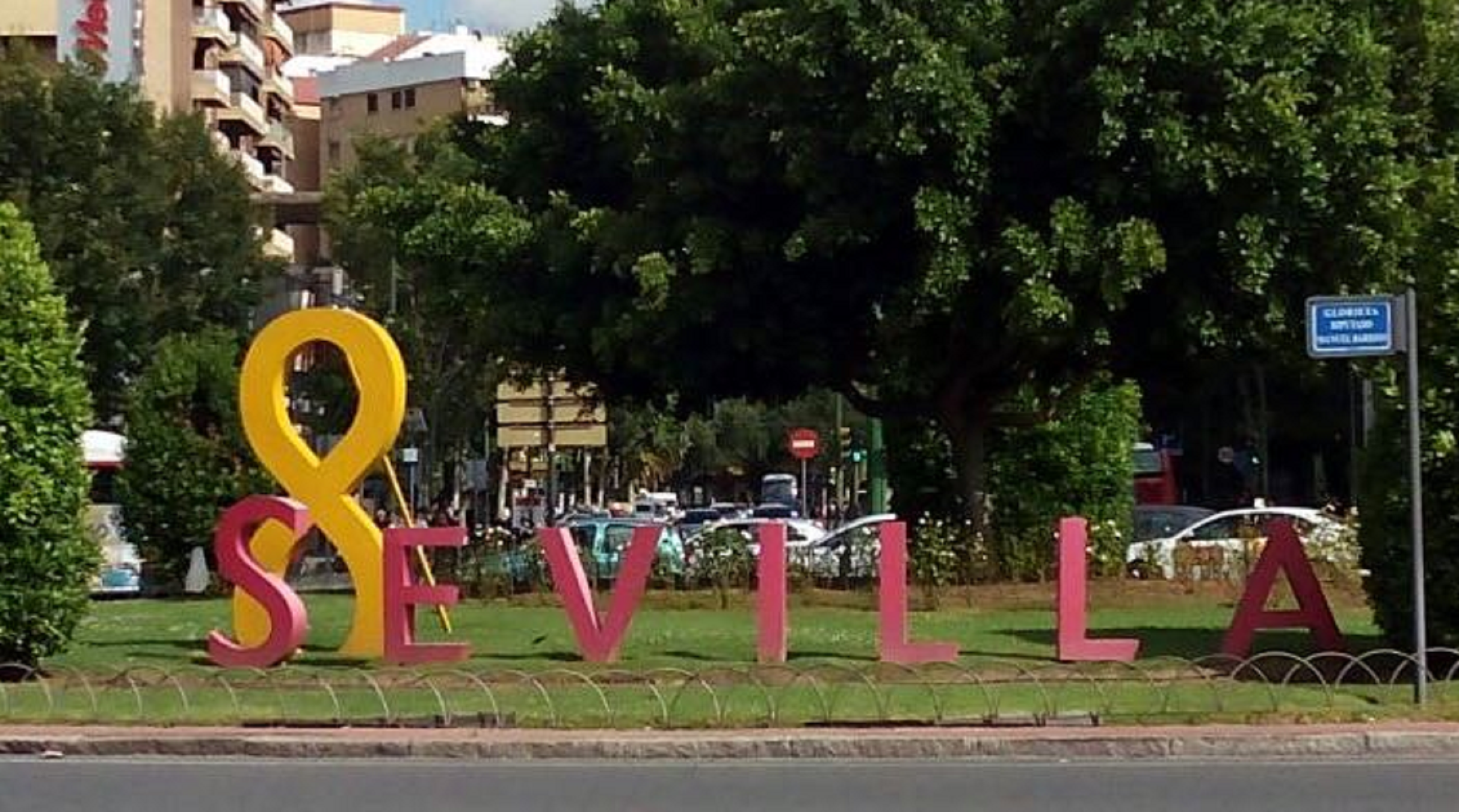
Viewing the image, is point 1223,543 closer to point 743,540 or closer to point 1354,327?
point 743,540

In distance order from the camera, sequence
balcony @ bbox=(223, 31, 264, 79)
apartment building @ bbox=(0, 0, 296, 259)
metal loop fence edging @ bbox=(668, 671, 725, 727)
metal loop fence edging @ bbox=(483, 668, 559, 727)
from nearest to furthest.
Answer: metal loop fence edging @ bbox=(668, 671, 725, 727), metal loop fence edging @ bbox=(483, 668, 559, 727), apartment building @ bbox=(0, 0, 296, 259), balcony @ bbox=(223, 31, 264, 79)

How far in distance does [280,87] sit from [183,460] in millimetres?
63963

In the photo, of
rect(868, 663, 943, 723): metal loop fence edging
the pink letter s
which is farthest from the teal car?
rect(868, 663, 943, 723): metal loop fence edging

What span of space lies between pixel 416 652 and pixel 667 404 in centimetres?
1297

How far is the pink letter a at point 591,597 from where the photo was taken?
21.0 metres

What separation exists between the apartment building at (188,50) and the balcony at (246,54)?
0.21ft

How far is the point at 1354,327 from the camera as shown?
17141 millimetres

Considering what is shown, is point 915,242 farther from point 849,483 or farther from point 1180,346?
point 849,483

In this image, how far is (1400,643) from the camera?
19656 millimetres

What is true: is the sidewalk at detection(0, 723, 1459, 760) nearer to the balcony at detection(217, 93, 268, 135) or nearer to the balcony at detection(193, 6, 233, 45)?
the balcony at detection(193, 6, 233, 45)

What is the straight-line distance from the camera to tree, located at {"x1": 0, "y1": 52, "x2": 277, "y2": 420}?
47.2m

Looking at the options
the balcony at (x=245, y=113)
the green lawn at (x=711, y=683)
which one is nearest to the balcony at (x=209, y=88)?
the balcony at (x=245, y=113)

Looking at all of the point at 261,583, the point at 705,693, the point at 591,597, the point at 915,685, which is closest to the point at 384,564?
the point at 261,583

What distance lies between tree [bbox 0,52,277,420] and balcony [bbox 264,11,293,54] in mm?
43990
